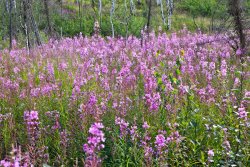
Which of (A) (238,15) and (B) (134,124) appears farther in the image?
(A) (238,15)

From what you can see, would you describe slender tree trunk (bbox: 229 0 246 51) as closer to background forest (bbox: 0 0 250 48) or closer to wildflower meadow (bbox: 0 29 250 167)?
wildflower meadow (bbox: 0 29 250 167)

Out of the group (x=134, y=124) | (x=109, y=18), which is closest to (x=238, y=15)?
(x=134, y=124)

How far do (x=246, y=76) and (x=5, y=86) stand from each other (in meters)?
3.37

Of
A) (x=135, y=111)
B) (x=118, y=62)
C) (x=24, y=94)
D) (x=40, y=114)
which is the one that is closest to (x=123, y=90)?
(x=135, y=111)

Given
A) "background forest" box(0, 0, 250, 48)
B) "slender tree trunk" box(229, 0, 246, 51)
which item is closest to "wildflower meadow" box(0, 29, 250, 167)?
"slender tree trunk" box(229, 0, 246, 51)

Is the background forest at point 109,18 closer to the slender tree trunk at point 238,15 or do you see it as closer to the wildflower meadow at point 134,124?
the slender tree trunk at point 238,15

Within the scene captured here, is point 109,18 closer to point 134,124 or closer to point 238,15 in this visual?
point 238,15

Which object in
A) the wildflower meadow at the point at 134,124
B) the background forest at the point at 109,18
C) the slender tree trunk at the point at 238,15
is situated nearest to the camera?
the wildflower meadow at the point at 134,124

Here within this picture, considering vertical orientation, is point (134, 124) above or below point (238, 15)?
below

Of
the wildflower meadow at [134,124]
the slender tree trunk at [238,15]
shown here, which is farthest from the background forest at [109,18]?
the wildflower meadow at [134,124]


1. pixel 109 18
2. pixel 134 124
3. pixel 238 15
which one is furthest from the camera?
pixel 109 18

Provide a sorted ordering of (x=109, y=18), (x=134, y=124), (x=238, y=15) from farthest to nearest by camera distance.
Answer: (x=109, y=18)
(x=238, y=15)
(x=134, y=124)

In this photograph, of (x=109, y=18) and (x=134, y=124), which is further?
(x=109, y=18)

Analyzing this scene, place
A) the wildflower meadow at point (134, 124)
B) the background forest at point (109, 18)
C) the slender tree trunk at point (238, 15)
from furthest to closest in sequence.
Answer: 1. the background forest at point (109, 18)
2. the slender tree trunk at point (238, 15)
3. the wildflower meadow at point (134, 124)
